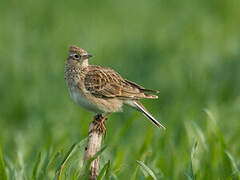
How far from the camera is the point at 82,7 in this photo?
16.6 m

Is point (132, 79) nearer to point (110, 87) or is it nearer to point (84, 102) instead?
point (110, 87)

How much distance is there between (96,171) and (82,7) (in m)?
11.8

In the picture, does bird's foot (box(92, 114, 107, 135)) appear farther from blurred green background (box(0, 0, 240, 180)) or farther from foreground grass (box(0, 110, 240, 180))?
blurred green background (box(0, 0, 240, 180))

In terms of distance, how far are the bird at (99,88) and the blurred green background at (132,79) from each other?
264 mm

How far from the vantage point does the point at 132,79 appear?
423 inches

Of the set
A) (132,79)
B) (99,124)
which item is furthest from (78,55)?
(132,79)

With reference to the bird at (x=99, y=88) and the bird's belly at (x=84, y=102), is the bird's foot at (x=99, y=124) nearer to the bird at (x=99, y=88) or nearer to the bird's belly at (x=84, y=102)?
the bird's belly at (x=84, y=102)

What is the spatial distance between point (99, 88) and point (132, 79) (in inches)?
154

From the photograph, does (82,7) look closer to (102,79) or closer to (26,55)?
(26,55)

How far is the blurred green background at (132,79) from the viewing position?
6.68 meters

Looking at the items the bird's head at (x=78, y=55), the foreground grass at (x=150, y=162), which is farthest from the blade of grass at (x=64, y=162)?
the bird's head at (x=78, y=55)

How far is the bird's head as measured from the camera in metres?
6.86


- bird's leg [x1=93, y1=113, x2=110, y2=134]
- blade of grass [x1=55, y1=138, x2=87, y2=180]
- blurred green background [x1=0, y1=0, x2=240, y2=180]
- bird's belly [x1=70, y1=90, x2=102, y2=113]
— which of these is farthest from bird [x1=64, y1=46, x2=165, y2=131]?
blade of grass [x1=55, y1=138, x2=87, y2=180]

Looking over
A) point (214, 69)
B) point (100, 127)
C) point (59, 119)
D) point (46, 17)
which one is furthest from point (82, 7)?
point (100, 127)
